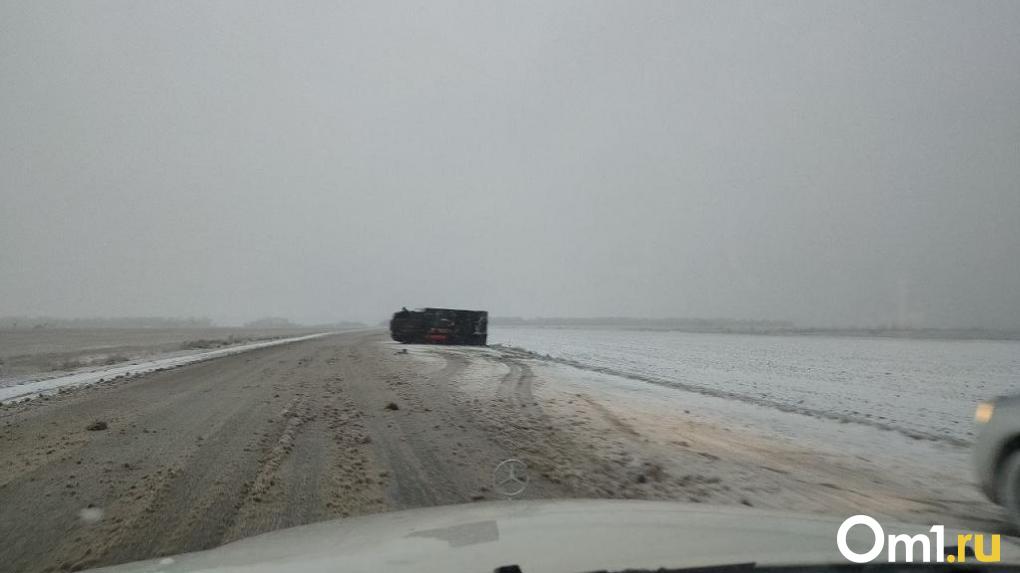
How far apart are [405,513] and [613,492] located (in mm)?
2409

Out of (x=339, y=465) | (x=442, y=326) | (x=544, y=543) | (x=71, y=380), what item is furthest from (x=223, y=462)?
(x=442, y=326)

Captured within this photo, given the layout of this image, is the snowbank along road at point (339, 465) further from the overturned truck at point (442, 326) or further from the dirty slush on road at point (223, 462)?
the overturned truck at point (442, 326)

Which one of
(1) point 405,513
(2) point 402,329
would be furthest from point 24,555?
(2) point 402,329

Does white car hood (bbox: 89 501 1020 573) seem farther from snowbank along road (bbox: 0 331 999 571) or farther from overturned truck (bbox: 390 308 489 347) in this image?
overturned truck (bbox: 390 308 489 347)

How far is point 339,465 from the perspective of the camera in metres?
6.01

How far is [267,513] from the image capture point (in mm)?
4461

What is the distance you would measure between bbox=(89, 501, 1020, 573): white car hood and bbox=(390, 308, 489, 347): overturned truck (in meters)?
32.2

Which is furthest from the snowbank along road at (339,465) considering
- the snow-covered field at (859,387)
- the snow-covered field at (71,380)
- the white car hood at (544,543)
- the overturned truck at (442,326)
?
the overturned truck at (442,326)

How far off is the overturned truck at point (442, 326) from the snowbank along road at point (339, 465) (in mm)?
23759

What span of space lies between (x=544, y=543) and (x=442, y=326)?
3318cm

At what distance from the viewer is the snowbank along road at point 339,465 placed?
438 cm

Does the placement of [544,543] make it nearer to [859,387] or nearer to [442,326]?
[859,387]

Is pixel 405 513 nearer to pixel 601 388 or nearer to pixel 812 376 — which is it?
pixel 601 388

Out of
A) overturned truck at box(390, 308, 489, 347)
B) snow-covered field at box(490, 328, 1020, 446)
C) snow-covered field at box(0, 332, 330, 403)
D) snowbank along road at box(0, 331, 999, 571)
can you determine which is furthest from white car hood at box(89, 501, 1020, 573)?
overturned truck at box(390, 308, 489, 347)
